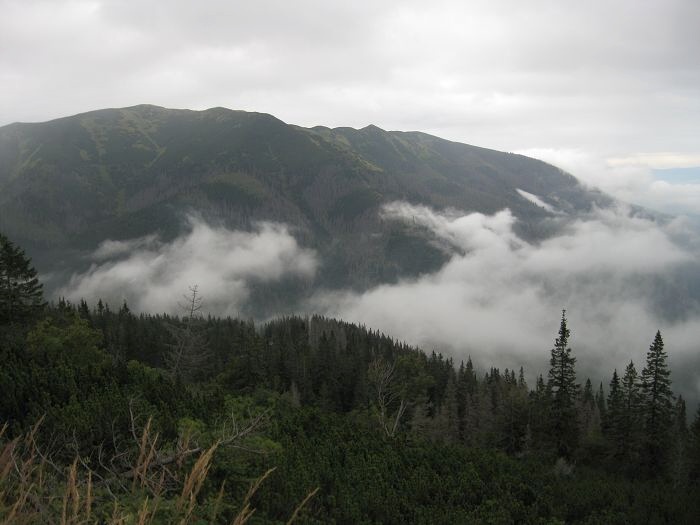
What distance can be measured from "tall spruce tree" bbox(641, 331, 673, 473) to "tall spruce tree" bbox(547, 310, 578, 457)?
6.49 metres

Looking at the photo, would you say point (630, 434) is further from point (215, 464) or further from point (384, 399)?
point (215, 464)

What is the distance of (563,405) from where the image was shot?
4466 centimetres

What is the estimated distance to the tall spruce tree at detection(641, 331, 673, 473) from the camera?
44.0 meters

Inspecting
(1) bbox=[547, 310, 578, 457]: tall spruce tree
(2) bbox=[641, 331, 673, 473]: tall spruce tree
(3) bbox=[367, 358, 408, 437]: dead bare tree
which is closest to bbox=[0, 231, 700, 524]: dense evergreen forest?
(3) bbox=[367, 358, 408, 437]: dead bare tree

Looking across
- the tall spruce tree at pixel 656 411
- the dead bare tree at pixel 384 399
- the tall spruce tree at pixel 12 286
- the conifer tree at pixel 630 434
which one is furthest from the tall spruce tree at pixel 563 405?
the tall spruce tree at pixel 12 286

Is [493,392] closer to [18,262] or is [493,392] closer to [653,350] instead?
[653,350]

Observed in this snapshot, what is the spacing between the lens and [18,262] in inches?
1531

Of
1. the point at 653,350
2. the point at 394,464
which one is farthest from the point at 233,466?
the point at 653,350

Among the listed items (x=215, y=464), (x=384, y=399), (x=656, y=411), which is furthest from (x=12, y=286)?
(x=656, y=411)

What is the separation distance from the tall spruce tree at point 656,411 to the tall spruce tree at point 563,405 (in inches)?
255

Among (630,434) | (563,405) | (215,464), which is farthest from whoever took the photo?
(630,434)

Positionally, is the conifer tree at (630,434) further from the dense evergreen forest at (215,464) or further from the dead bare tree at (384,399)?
the dense evergreen forest at (215,464)

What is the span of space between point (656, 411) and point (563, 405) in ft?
29.2

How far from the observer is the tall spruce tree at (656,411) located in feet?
144
